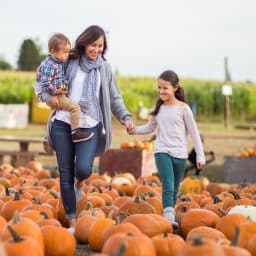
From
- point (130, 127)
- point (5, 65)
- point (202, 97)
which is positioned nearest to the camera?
point (130, 127)

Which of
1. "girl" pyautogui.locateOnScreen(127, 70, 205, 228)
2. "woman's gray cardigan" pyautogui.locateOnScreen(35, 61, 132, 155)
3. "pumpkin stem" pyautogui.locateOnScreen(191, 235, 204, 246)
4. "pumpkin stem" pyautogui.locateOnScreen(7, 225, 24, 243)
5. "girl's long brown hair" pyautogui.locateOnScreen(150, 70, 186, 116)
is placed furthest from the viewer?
"girl's long brown hair" pyautogui.locateOnScreen(150, 70, 186, 116)

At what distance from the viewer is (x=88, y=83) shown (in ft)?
16.4

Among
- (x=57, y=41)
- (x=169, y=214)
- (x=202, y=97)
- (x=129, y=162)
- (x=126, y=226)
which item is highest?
(x=57, y=41)

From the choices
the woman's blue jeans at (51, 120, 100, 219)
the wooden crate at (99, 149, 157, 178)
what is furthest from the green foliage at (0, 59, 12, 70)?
the woman's blue jeans at (51, 120, 100, 219)

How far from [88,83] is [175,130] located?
31.4 inches

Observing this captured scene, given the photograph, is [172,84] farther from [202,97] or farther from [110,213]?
[202,97]

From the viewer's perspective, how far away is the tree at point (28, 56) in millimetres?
71938

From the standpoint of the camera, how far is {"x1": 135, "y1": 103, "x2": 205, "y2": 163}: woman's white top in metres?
5.39

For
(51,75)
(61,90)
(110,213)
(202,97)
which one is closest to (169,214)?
(110,213)

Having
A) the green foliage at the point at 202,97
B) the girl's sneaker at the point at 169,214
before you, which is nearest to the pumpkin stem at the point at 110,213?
the girl's sneaker at the point at 169,214

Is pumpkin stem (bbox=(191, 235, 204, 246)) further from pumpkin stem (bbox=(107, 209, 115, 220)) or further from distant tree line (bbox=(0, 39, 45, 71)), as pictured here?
distant tree line (bbox=(0, 39, 45, 71))

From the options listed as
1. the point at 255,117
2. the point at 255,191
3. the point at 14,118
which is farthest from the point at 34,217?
the point at 255,117

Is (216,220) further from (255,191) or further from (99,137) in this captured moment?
(255,191)

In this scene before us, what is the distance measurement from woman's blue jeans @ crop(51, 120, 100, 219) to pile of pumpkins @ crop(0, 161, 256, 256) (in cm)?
15
